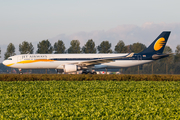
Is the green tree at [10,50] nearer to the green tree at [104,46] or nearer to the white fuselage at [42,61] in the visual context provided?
the green tree at [104,46]

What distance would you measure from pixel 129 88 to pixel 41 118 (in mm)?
8117

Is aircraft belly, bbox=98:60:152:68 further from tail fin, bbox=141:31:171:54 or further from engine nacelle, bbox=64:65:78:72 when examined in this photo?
engine nacelle, bbox=64:65:78:72

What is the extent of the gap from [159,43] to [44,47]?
4591 centimetres

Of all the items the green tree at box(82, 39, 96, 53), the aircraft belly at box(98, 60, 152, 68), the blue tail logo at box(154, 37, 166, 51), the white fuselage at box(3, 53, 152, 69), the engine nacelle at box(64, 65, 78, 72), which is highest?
the green tree at box(82, 39, 96, 53)

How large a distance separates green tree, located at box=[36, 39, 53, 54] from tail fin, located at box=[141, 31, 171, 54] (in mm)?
42894

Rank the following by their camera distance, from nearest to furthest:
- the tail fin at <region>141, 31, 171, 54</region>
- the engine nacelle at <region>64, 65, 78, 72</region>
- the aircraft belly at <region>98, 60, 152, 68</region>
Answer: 1. the engine nacelle at <region>64, 65, 78, 72</region>
2. the aircraft belly at <region>98, 60, 152, 68</region>
3. the tail fin at <region>141, 31, 171, 54</region>

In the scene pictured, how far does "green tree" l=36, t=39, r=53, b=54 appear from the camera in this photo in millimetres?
75156

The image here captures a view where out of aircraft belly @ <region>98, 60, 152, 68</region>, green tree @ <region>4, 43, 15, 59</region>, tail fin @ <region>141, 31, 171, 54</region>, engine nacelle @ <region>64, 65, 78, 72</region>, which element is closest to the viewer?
engine nacelle @ <region>64, 65, 78, 72</region>

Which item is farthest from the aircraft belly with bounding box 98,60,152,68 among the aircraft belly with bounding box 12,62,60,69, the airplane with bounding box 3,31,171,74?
the aircraft belly with bounding box 12,62,60,69

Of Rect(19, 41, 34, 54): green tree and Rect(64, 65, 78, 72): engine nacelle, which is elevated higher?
Rect(19, 41, 34, 54): green tree

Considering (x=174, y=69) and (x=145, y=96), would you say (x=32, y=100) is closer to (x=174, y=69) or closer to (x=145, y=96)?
(x=145, y=96)

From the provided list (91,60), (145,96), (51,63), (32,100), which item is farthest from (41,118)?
(51,63)

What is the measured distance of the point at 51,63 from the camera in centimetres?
3581

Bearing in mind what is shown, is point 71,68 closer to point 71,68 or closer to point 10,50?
point 71,68
